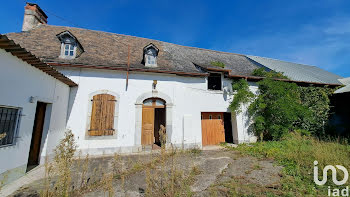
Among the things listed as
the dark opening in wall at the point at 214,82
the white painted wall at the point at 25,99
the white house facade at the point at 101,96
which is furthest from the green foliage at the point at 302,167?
the white painted wall at the point at 25,99

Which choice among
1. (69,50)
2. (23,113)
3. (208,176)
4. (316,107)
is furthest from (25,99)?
(316,107)

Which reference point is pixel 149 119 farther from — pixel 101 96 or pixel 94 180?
pixel 94 180

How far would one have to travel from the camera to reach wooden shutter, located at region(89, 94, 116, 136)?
6.40 m

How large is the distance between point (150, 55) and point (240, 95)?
559 centimetres

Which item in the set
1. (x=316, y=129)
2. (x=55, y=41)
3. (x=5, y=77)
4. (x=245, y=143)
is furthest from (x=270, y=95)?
(x=55, y=41)

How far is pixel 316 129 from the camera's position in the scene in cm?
954

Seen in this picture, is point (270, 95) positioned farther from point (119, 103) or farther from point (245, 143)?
point (119, 103)

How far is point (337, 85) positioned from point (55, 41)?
19016mm

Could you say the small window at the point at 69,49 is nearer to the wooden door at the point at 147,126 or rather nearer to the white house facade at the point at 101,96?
the white house facade at the point at 101,96

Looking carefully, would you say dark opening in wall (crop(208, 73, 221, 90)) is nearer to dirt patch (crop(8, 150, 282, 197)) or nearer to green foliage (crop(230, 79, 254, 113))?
green foliage (crop(230, 79, 254, 113))

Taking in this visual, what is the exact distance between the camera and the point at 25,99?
13.4 ft

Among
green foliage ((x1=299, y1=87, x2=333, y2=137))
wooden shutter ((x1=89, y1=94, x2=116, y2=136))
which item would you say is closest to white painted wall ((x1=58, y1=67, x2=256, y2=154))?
wooden shutter ((x1=89, y1=94, x2=116, y2=136))

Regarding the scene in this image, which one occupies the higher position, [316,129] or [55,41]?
[55,41]

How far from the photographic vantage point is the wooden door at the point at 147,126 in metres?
7.33
